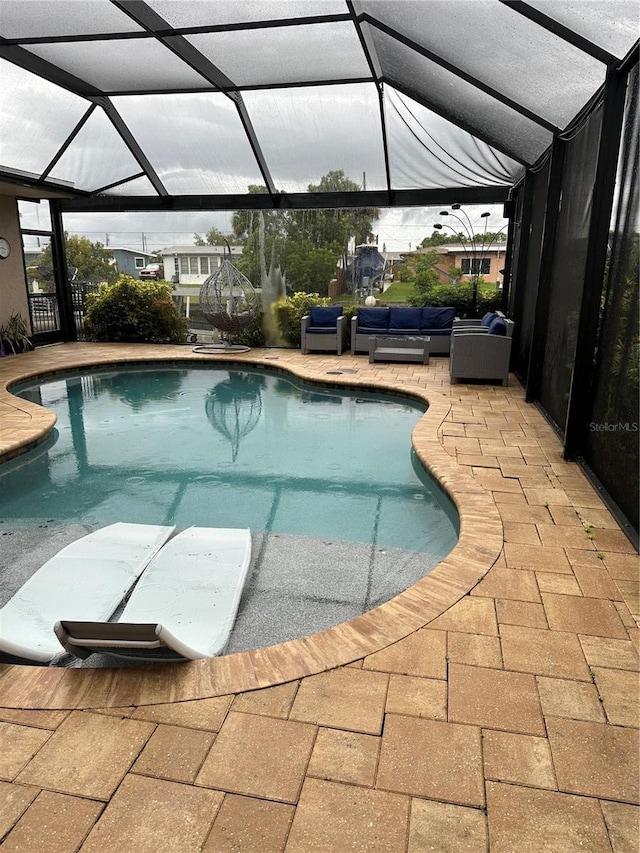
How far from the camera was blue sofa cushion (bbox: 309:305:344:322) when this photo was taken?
984 cm

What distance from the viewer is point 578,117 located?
186 inches

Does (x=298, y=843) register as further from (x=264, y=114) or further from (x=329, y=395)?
(x=264, y=114)

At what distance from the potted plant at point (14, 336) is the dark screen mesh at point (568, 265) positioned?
28.8ft

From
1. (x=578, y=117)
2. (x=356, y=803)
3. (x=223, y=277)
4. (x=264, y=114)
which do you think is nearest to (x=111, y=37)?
(x=264, y=114)

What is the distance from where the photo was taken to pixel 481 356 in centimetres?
724

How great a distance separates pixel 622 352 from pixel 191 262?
9532 millimetres

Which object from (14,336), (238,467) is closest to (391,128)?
(238,467)

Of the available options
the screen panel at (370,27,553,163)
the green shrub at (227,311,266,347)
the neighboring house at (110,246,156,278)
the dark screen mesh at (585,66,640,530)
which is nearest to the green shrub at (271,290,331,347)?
the green shrub at (227,311,266,347)

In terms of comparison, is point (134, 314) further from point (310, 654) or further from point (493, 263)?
point (310, 654)

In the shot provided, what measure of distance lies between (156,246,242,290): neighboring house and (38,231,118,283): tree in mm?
1052

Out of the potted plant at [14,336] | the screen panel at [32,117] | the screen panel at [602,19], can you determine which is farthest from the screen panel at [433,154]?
the potted plant at [14,336]

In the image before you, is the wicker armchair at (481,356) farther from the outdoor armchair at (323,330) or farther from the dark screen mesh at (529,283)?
Result: the outdoor armchair at (323,330)

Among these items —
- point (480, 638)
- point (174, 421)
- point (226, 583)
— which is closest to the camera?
point (480, 638)

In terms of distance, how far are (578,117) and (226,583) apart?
4691 mm
